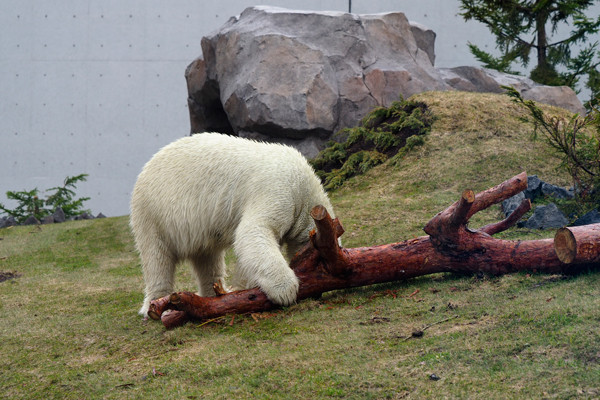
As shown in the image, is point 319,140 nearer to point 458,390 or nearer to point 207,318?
point 207,318

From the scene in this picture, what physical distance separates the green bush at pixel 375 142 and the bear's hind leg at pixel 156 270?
5048mm

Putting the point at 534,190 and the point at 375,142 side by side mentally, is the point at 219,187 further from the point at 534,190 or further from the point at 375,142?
the point at 375,142

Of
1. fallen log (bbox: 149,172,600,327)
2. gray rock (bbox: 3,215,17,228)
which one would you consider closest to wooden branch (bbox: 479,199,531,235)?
fallen log (bbox: 149,172,600,327)

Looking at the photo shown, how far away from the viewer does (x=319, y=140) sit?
11.5m

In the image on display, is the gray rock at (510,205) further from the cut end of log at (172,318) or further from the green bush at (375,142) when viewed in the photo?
the cut end of log at (172,318)

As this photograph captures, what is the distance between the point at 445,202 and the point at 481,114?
309 centimetres

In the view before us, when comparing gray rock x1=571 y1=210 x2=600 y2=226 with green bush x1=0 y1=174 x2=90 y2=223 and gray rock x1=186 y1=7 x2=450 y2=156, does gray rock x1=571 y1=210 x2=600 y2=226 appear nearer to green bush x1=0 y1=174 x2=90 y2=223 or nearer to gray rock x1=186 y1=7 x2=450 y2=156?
gray rock x1=186 y1=7 x2=450 y2=156

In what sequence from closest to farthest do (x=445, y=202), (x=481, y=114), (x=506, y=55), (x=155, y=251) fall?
(x=155, y=251) < (x=445, y=202) < (x=481, y=114) < (x=506, y=55)

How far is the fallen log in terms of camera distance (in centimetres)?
418

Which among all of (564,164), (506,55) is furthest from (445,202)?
(506,55)

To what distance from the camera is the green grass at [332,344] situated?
282 centimetres

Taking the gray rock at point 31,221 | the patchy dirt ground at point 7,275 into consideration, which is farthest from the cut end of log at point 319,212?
the gray rock at point 31,221

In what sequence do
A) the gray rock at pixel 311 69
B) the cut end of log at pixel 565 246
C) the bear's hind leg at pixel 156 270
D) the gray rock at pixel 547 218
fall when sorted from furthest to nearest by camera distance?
the gray rock at pixel 311 69
the gray rock at pixel 547 218
the bear's hind leg at pixel 156 270
the cut end of log at pixel 565 246

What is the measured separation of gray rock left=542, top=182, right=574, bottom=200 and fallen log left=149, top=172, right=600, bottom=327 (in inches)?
110
